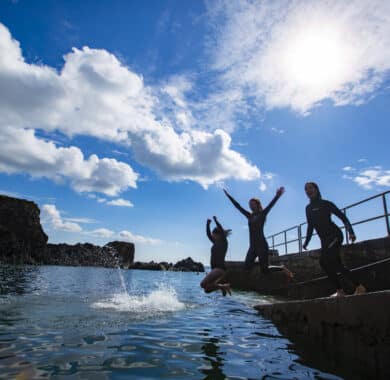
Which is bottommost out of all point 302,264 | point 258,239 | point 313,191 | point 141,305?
point 141,305

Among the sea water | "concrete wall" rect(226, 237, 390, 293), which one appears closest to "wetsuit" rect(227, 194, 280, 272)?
"concrete wall" rect(226, 237, 390, 293)

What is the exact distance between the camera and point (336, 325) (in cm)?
520

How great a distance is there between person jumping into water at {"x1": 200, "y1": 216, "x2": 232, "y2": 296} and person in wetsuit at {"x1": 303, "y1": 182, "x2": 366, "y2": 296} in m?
1.94

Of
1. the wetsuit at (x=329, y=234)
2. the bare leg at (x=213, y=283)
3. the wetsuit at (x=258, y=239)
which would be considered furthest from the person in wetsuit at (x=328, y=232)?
the bare leg at (x=213, y=283)

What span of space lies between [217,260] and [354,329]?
3.42 meters

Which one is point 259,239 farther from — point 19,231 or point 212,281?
point 19,231

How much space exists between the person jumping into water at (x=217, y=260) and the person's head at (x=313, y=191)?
2.04m

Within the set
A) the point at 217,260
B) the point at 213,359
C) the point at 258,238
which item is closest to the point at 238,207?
the point at 258,238

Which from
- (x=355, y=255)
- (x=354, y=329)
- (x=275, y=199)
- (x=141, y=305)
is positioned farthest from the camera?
(x=141, y=305)

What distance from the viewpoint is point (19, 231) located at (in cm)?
12331

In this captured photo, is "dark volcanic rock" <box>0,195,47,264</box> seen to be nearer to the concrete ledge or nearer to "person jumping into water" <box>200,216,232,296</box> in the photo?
"person jumping into water" <box>200,216,232,296</box>

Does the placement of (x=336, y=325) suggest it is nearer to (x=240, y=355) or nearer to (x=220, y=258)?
(x=240, y=355)

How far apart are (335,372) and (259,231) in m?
2.89

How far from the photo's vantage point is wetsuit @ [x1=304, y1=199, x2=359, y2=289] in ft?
20.0
